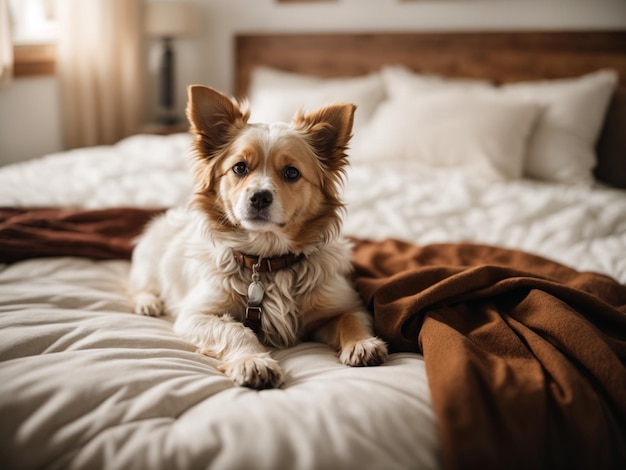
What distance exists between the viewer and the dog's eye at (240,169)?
175cm

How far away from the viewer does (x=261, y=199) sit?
1620mm

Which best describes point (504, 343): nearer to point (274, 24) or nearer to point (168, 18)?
point (274, 24)

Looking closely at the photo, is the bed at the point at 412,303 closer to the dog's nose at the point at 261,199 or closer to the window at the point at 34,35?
the dog's nose at the point at 261,199

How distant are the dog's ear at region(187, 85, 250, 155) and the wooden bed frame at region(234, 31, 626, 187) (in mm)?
2510

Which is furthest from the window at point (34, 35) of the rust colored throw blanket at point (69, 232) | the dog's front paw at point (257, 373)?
the dog's front paw at point (257, 373)

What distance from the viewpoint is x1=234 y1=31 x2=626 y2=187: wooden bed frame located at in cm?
323

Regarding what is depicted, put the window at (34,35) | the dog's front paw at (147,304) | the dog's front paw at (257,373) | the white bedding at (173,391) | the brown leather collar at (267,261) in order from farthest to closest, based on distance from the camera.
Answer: the window at (34,35)
the dog's front paw at (147,304)
the brown leather collar at (267,261)
the dog's front paw at (257,373)
the white bedding at (173,391)

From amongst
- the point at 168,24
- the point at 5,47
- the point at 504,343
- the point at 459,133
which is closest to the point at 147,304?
the point at 504,343

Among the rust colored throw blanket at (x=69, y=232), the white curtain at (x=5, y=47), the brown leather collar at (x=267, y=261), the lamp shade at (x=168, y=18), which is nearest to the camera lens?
the brown leather collar at (x=267, y=261)

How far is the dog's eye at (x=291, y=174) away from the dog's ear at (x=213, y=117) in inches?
10.0

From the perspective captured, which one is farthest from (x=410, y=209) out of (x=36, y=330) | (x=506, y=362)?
(x=36, y=330)

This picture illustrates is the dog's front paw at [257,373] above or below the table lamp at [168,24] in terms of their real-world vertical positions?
below

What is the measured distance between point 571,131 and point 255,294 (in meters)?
2.46

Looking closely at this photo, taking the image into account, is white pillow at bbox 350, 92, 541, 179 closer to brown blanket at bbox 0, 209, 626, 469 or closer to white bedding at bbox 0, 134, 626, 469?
white bedding at bbox 0, 134, 626, 469
